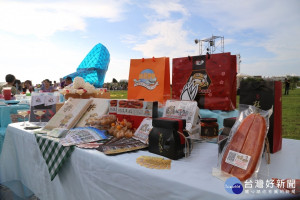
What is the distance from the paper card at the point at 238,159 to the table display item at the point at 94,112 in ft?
3.21

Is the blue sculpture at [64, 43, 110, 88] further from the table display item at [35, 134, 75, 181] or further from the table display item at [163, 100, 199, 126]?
the table display item at [163, 100, 199, 126]

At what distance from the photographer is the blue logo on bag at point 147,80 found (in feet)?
5.63

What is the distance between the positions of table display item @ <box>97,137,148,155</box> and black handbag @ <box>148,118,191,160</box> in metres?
0.14

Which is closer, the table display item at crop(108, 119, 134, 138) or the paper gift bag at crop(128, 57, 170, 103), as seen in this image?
the table display item at crop(108, 119, 134, 138)

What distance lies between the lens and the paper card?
2.28ft

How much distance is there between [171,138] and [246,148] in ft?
1.00

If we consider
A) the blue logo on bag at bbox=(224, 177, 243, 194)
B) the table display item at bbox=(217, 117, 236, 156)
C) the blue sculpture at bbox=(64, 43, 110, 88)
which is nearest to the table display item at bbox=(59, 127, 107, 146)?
the table display item at bbox=(217, 117, 236, 156)

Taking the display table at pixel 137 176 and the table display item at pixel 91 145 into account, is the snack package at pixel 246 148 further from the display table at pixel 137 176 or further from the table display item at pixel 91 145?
the table display item at pixel 91 145

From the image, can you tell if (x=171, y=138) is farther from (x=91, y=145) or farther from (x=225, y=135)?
(x=91, y=145)

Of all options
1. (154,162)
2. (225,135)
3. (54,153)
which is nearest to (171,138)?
(154,162)

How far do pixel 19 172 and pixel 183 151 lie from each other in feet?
5.44

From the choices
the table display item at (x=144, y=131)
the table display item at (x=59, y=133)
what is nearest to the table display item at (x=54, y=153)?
the table display item at (x=59, y=133)

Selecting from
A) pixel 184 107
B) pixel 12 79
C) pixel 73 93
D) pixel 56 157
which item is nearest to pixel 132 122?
pixel 184 107

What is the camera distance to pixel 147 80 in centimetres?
176
